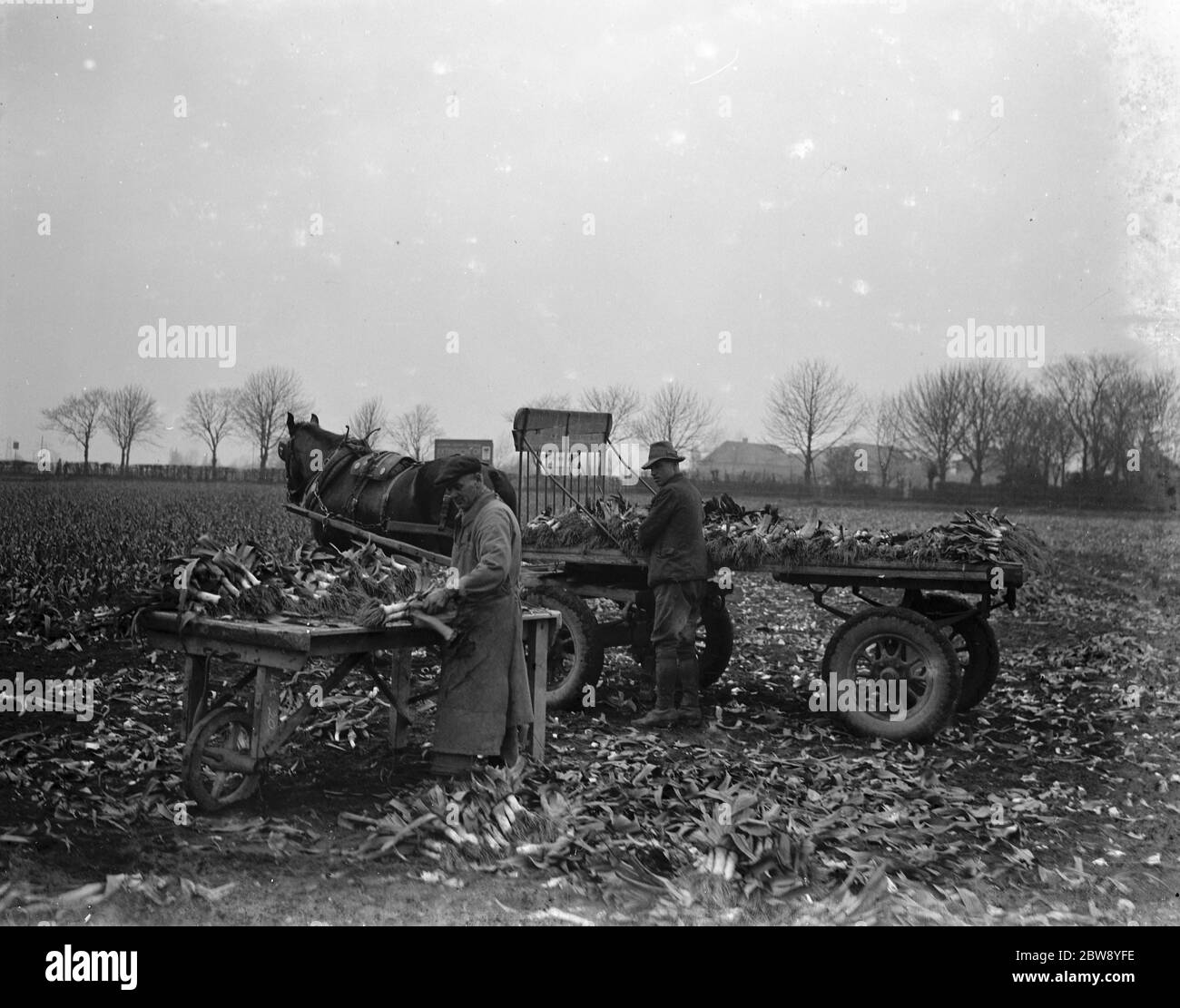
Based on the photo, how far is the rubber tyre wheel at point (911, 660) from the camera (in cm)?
753

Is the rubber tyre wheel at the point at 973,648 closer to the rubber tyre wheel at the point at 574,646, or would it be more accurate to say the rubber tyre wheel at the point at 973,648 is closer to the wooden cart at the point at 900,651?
the wooden cart at the point at 900,651

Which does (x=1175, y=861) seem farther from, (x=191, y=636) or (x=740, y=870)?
(x=191, y=636)

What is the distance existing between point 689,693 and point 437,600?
10.2 ft

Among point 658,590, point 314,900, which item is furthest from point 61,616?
point 314,900

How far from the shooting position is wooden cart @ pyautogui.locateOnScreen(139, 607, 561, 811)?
5355mm

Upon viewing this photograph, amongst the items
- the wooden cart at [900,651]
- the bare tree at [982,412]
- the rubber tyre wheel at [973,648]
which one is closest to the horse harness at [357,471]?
the wooden cart at [900,651]

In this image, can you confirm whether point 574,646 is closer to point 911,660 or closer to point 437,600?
point 911,660

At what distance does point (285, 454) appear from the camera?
12008mm

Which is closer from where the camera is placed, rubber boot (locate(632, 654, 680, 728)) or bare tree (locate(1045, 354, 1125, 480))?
rubber boot (locate(632, 654, 680, 728))

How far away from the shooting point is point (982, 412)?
22234 millimetres

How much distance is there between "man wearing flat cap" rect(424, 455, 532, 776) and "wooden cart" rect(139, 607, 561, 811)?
264 millimetres

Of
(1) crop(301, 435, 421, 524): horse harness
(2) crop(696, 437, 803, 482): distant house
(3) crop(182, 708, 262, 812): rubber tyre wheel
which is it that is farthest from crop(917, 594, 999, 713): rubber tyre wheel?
(2) crop(696, 437, 803, 482): distant house

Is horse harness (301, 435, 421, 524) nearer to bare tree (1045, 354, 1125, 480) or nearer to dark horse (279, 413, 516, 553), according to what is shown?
dark horse (279, 413, 516, 553)

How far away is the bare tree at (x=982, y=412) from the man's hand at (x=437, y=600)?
61.2ft
